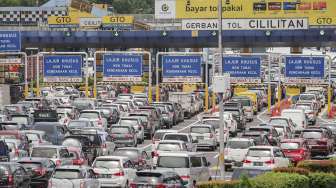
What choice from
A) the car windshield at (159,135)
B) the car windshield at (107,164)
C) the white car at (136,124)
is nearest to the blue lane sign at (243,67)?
the white car at (136,124)

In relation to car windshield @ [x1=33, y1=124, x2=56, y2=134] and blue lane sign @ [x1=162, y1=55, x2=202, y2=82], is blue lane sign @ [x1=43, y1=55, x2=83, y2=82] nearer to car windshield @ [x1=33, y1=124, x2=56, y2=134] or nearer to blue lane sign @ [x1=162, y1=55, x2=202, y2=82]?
blue lane sign @ [x1=162, y1=55, x2=202, y2=82]

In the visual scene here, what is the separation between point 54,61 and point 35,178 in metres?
36.3

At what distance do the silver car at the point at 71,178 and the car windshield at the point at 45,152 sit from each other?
5.38 m

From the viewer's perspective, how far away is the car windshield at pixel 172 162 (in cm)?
3634

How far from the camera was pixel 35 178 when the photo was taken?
35562mm

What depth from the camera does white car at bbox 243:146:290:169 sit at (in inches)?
1587

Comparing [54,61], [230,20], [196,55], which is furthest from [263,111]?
[54,61]

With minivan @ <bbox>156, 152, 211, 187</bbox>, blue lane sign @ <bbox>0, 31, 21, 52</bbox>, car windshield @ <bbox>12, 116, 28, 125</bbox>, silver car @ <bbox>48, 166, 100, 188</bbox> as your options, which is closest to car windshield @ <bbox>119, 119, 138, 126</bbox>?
car windshield @ <bbox>12, 116, 28, 125</bbox>

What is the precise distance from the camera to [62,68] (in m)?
71.7

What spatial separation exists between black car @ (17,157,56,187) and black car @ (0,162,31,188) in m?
1.02

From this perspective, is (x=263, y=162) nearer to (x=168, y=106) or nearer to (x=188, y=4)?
(x=168, y=106)

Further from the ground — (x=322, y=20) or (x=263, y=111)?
(x=322, y=20)

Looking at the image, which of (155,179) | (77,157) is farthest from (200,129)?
(155,179)

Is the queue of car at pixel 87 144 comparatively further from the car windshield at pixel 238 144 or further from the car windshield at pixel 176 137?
the car windshield at pixel 238 144
